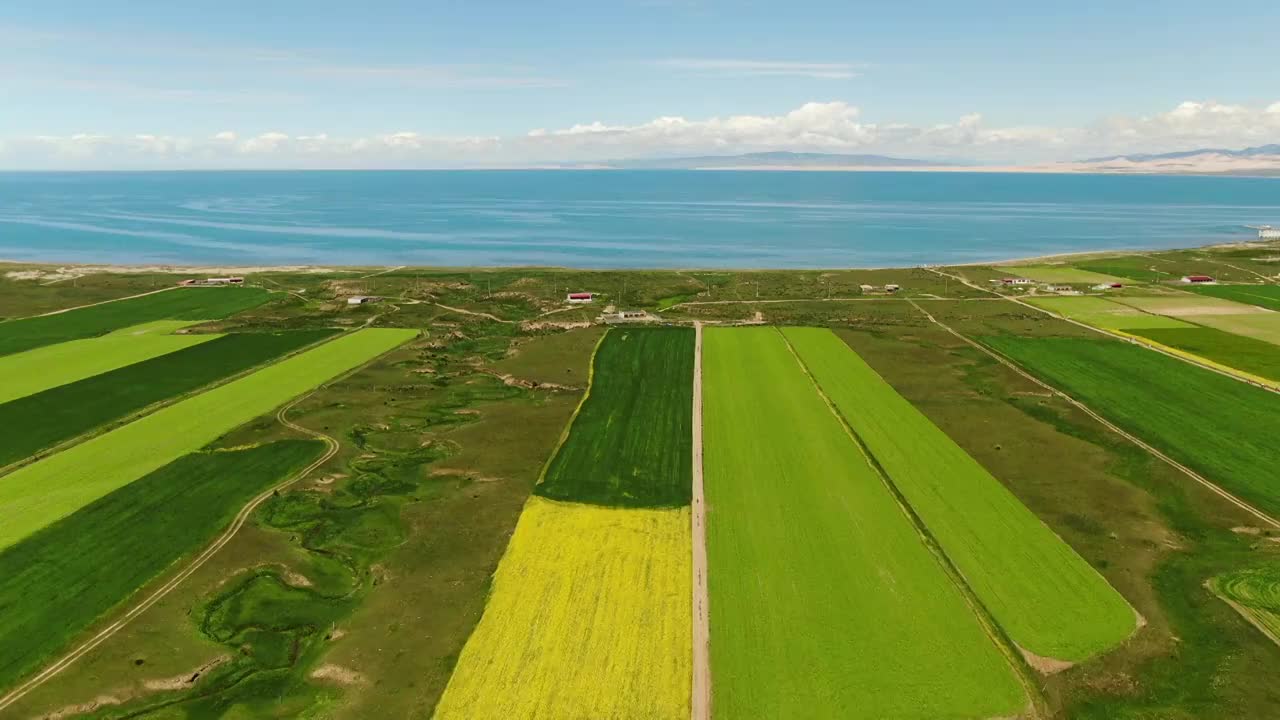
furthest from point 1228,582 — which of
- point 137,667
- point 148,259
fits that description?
point 148,259

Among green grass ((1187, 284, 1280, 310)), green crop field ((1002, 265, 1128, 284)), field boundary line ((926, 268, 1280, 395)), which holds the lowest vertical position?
field boundary line ((926, 268, 1280, 395))

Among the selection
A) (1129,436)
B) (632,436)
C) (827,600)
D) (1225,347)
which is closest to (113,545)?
(632,436)

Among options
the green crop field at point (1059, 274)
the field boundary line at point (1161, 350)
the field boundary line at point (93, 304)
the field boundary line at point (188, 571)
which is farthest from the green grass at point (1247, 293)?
the field boundary line at point (93, 304)

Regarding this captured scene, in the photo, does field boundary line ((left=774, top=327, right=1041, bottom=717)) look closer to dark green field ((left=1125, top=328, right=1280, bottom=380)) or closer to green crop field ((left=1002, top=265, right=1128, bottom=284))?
dark green field ((left=1125, top=328, right=1280, bottom=380))

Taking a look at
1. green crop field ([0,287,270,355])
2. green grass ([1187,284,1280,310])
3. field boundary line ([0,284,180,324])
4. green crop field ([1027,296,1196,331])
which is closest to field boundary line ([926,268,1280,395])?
green crop field ([1027,296,1196,331])

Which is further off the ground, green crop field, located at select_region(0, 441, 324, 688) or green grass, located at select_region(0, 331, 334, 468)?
green grass, located at select_region(0, 331, 334, 468)

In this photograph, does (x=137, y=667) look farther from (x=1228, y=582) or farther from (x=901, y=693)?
(x=1228, y=582)

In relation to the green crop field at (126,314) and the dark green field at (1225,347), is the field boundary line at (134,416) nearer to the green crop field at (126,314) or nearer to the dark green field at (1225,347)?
the green crop field at (126,314)
